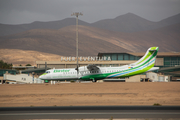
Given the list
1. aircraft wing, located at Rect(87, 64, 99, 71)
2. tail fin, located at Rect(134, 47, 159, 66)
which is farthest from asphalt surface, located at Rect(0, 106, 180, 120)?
tail fin, located at Rect(134, 47, 159, 66)

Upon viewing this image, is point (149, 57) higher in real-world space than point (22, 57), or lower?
lower

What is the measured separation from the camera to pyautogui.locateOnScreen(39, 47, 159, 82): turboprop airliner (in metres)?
43.9

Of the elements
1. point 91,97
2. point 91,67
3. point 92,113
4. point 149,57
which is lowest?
point 92,113

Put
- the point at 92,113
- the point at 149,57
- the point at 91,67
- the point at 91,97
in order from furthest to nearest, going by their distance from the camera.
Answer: the point at 91,67
the point at 149,57
the point at 91,97
the point at 92,113

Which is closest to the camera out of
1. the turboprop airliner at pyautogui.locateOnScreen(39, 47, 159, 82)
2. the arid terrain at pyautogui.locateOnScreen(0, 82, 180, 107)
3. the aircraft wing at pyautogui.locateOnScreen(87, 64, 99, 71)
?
the arid terrain at pyautogui.locateOnScreen(0, 82, 180, 107)

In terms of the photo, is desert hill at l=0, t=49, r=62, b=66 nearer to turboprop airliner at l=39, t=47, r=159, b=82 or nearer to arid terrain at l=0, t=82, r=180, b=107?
turboprop airliner at l=39, t=47, r=159, b=82

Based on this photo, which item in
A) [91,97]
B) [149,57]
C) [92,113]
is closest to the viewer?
[92,113]

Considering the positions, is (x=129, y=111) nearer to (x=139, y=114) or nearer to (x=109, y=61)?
(x=139, y=114)

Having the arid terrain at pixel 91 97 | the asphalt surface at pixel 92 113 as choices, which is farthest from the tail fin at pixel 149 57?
the asphalt surface at pixel 92 113

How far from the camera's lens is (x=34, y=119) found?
15430 mm

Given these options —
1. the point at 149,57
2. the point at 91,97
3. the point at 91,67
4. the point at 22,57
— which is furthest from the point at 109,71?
the point at 22,57

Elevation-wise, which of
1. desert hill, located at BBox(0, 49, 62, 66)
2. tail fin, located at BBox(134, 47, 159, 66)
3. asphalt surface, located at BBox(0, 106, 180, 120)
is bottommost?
asphalt surface, located at BBox(0, 106, 180, 120)

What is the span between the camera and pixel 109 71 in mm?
44688

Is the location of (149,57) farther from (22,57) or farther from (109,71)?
(22,57)
